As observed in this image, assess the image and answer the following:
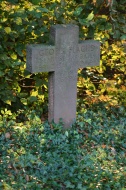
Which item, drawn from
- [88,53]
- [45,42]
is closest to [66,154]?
[88,53]

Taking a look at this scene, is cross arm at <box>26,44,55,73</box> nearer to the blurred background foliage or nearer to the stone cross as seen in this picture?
the stone cross

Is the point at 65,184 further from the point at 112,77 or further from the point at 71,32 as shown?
the point at 112,77

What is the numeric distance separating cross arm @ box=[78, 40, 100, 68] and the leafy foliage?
517 millimetres

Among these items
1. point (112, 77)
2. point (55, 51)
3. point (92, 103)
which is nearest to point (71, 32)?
point (55, 51)

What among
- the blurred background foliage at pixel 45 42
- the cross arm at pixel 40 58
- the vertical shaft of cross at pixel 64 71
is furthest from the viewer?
the blurred background foliage at pixel 45 42

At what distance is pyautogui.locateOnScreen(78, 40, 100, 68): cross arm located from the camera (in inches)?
184

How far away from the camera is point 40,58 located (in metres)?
4.40

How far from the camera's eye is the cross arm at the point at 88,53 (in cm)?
→ 468

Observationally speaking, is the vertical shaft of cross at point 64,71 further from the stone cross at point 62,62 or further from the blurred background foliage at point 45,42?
the blurred background foliage at point 45,42

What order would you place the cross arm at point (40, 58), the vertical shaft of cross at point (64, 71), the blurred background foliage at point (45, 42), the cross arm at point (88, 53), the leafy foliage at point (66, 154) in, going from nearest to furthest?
the leafy foliage at point (66, 154)
the cross arm at point (40, 58)
the vertical shaft of cross at point (64, 71)
the cross arm at point (88, 53)
the blurred background foliage at point (45, 42)

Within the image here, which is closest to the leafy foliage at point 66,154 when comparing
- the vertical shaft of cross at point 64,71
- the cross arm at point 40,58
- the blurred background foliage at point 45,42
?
the vertical shaft of cross at point 64,71

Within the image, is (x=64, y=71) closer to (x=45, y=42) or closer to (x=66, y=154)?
(x=45, y=42)

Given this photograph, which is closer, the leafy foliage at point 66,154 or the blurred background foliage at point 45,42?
the leafy foliage at point 66,154

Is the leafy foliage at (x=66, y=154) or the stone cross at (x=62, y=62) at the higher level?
the stone cross at (x=62, y=62)
